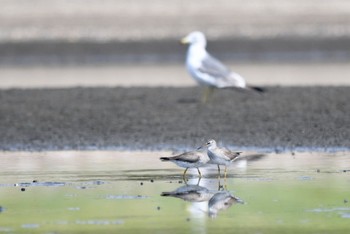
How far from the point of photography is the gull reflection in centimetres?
977

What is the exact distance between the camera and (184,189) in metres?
11.0

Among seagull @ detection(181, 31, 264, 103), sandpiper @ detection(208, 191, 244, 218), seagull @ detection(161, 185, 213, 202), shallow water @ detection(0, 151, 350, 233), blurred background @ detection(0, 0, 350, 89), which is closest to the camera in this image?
shallow water @ detection(0, 151, 350, 233)

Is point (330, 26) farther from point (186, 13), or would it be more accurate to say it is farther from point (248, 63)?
point (248, 63)

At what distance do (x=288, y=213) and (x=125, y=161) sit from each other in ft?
13.6

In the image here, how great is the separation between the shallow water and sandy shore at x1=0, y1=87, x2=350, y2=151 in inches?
50.2

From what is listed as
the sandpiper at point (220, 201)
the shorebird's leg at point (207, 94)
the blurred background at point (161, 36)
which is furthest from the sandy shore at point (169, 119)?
the blurred background at point (161, 36)

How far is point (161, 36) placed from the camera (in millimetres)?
37438

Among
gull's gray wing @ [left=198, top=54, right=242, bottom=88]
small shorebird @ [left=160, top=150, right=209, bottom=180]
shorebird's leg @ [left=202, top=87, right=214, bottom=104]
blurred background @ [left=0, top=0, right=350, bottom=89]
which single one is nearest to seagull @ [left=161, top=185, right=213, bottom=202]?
small shorebird @ [left=160, top=150, right=209, bottom=180]

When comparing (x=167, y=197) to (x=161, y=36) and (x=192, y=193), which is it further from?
(x=161, y=36)

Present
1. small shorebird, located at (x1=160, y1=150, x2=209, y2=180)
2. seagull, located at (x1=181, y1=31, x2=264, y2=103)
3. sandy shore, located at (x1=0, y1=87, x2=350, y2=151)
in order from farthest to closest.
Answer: seagull, located at (x1=181, y1=31, x2=264, y2=103), sandy shore, located at (x1=0, y1=87, x2=350, y2=151), small shorebird, located at (x1=160, y1=150, x2=209, y2=180)

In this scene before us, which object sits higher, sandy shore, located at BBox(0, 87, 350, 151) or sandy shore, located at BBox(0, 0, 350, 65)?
sandy shore, located at BBox(0, 0, 350, 65)

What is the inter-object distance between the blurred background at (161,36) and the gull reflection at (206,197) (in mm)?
16478

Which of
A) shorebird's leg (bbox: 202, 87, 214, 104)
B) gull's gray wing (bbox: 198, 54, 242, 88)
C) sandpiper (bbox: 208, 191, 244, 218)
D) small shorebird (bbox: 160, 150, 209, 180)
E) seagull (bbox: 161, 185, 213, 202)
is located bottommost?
sandpiper (bbox: 208, 191, 244, 218)

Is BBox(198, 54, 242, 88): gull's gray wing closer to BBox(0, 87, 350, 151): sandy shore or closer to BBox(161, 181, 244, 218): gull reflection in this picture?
BBox(0, 87, 350, 151): sandy shore
